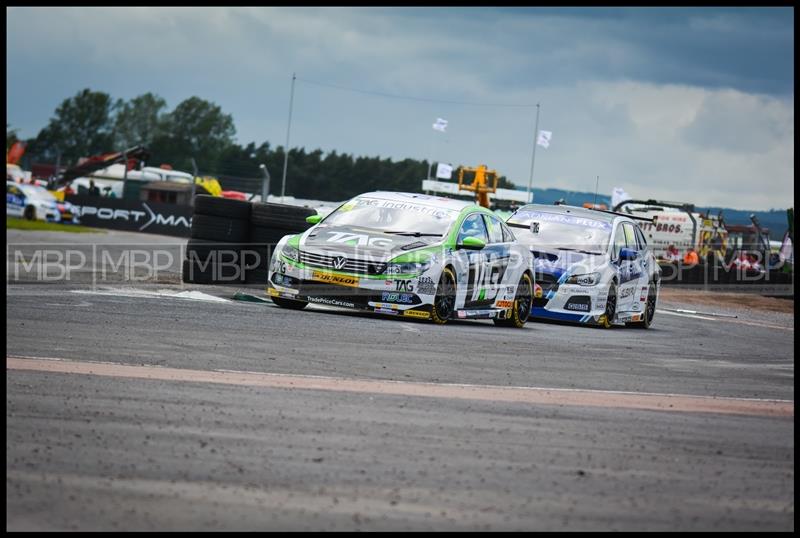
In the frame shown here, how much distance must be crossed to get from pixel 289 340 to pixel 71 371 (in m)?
2.98

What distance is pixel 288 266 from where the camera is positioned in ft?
46.1

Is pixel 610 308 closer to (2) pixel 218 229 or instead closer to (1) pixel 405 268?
(1) pixel 405 268

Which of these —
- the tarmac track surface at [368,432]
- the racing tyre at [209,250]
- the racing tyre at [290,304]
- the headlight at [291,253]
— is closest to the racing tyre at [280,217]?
the racing tyre at [209,250]

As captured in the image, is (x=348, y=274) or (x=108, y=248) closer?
(x=348, y=274)

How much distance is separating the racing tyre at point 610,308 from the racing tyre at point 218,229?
487 centimetres

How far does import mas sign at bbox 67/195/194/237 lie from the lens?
49719mm

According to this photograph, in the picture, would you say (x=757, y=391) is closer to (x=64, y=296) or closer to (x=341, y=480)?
(x=341, y=480)

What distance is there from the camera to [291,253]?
1410cm

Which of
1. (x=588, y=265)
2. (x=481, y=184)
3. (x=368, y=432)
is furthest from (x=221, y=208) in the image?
(x=481, y=184)

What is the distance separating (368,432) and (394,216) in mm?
8605

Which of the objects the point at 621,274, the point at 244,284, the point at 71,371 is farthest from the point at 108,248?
the point at 71,371

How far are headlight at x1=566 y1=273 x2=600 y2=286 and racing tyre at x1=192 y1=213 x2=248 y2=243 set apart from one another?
4.42 meters

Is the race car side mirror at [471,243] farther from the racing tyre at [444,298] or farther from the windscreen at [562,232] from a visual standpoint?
the windscreen at [562,232]

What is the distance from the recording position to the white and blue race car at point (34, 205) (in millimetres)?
47656
